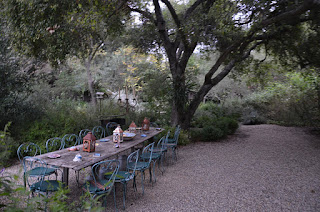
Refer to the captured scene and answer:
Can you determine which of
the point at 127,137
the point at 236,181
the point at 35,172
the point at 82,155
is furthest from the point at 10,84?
the point at 236,181

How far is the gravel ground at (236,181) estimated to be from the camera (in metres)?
3.12

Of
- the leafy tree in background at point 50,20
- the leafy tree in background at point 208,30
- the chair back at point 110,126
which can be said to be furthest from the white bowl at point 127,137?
the leafy tree in background at point 208,30

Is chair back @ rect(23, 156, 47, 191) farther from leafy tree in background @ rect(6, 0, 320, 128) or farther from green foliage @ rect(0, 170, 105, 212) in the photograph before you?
leafy tree in background @ rect(6, 0, 320, 128)

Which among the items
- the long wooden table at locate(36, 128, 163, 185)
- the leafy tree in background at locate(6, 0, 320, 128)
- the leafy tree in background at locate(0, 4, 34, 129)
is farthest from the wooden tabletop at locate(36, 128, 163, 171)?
the leafy tree in background at locate(0, 4, 34, 129)

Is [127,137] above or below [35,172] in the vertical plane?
above

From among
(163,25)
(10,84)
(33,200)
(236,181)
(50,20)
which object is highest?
(163,25)

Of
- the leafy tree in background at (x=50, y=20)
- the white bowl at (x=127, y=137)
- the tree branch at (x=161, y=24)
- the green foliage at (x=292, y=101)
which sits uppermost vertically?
the tree branch at (x=161, y=24)

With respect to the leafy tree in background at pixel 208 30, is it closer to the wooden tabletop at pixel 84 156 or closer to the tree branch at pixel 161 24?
the tree branch at pixel 161 24

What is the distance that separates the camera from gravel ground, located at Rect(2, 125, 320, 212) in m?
3.12

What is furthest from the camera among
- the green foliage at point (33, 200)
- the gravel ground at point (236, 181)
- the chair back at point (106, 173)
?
the gravel ground at point (236, 181)

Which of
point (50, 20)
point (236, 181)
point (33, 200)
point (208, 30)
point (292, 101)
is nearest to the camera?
point (33, 200)

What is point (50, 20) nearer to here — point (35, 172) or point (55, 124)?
point (55, 124)

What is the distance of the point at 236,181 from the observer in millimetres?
3994

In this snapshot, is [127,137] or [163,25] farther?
[163,25]
